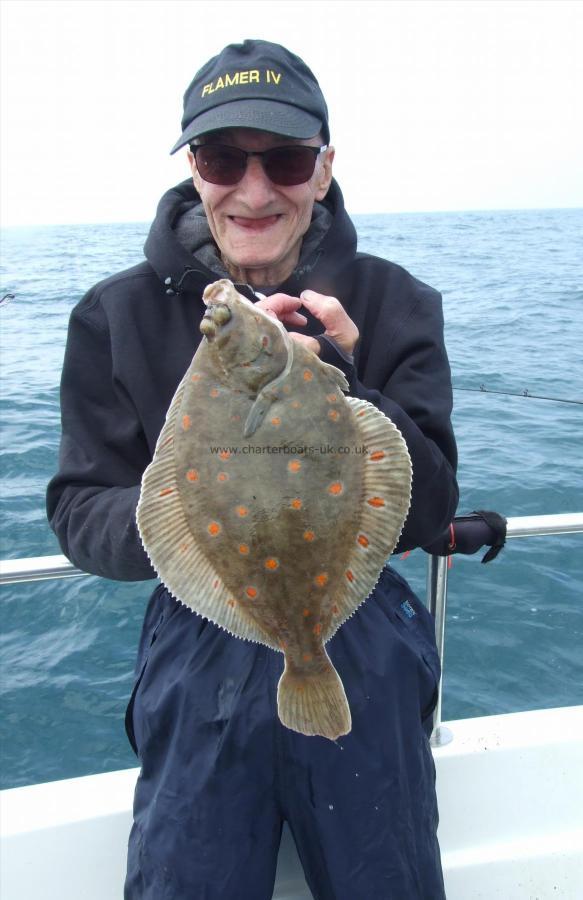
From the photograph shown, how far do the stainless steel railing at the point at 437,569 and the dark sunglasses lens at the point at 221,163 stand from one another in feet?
4.50

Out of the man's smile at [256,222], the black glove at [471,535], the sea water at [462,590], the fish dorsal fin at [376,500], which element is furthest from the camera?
the sea water at [462,590]

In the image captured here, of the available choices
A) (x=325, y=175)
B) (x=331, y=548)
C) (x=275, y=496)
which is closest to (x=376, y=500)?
(x=331, y=548)

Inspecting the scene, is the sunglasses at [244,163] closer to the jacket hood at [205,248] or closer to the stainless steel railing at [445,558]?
the jacket hood at [205,248]

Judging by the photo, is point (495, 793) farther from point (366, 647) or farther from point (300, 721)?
point (300, 721)

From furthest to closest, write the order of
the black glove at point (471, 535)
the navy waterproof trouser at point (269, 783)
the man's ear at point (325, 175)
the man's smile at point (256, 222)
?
1. the black glove at point (471, 535)
2. the man's ear at point (325, 175)
3. the man's smile at point (256, 222)
4. the navy waterproof trouser at point (269, 783)

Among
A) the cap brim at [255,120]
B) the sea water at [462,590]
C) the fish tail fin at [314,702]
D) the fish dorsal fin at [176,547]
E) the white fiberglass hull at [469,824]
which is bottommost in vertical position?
the sea water at [462,590]

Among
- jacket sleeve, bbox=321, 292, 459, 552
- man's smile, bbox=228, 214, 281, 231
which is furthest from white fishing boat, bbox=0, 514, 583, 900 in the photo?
man's smile, bbox=228, 214, 281, 231

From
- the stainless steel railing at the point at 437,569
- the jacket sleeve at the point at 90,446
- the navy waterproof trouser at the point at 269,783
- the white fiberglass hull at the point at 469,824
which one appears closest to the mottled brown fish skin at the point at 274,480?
the navy waterproof trouser at the point at 269,783

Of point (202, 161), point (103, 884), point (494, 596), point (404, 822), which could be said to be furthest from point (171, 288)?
point (494, 596)

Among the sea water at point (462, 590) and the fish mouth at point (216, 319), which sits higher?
the fish mouth at point (216, 319)

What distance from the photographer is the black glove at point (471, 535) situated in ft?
8.16

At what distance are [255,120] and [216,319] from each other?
2.40 feet

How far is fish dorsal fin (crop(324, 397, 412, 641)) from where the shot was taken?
69.0 inches

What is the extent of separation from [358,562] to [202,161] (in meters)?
1.28
